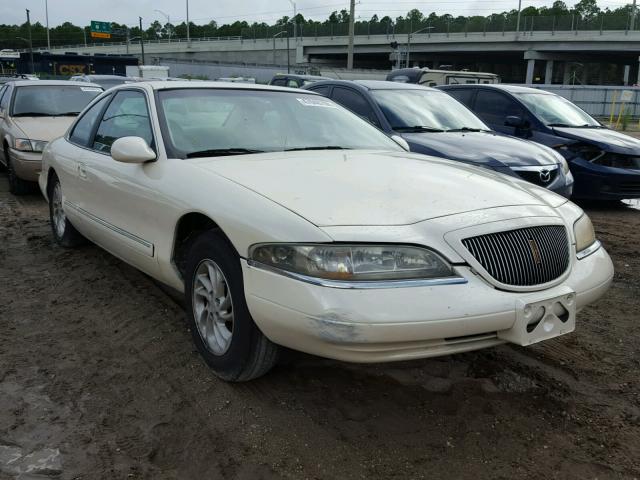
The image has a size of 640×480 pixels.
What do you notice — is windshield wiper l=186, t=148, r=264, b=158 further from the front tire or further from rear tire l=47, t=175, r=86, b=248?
rear tire l=47, t=175, r=86, b=248

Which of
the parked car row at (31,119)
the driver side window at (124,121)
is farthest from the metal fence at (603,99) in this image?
the driver side window at (124,121)

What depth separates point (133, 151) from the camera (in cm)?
362

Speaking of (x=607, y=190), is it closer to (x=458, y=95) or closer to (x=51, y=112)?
(x=458, y=95)

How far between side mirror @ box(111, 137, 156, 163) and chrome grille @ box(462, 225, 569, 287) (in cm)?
196

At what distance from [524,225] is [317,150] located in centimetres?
152

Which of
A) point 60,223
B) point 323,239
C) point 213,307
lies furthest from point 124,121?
point 323,239

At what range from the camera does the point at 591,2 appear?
108 m

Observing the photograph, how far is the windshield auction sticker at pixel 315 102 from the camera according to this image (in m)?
4.44

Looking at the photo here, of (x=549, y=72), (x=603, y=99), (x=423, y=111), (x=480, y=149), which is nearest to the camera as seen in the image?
(x=480, y=149)

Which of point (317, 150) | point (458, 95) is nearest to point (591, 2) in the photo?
point (458, 95)

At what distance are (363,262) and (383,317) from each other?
0.84ft

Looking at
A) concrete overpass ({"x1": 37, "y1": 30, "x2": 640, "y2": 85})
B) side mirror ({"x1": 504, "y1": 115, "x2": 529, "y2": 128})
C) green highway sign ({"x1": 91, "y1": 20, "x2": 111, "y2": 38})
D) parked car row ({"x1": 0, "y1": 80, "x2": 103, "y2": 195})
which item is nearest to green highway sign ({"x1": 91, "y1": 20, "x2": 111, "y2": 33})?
green highway sign ({"x1": 91, "y1": 20, "x2": 111, "y2": 38})

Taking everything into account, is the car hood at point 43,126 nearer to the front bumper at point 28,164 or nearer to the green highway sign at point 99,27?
the front bumper at point 28,164

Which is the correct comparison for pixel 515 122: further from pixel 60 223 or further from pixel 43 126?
pixel 43 126
